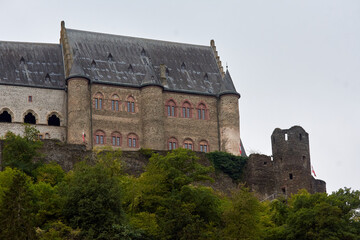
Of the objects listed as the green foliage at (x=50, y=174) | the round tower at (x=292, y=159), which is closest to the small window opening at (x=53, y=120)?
the green foliage at (x=50, y=174)

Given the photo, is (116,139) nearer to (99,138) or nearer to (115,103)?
(99,138)

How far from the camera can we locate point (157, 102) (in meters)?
85.1

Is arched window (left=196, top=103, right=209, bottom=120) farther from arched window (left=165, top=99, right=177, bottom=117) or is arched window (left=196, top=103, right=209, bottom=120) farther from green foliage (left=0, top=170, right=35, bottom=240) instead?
green foliage (left=0, top=170, right=35, bottom=240)

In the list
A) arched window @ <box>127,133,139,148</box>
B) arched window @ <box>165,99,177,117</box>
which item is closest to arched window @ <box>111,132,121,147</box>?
arched window @ <box>127,133,139,148</box>

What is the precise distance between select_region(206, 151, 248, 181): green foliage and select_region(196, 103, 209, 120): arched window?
568 centimetres

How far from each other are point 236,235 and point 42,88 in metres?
28.1

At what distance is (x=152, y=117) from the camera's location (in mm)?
84375

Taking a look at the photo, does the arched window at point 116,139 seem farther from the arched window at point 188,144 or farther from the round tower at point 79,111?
the arched window at point 188,144

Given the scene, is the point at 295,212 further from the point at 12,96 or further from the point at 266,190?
the point at 12,96

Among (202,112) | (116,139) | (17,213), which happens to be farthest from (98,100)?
(17,213)

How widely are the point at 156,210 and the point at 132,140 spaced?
19340 mm

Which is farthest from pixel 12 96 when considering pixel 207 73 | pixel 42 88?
pixel 207 73

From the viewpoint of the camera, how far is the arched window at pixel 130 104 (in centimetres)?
8512

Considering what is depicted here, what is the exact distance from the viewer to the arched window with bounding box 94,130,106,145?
83000 millimetres
